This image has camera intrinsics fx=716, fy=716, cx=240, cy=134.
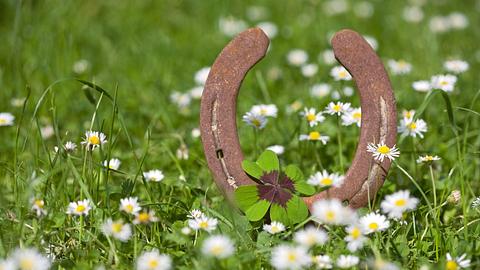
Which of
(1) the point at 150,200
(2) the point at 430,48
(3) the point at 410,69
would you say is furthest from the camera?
(2) the point at 430,48

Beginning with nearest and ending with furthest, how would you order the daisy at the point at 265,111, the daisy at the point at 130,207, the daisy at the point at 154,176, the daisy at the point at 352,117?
the daisy at the point at 130,207, the daisy at the point at 154,176, the daisy at the point at 352,117, the daisy at the point at 265,111

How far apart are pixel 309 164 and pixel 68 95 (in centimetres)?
119

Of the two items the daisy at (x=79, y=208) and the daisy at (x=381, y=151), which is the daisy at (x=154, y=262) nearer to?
the daisy at (x=79, y=208)

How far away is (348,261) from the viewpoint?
63.6 inches

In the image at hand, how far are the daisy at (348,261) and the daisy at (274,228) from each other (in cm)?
20

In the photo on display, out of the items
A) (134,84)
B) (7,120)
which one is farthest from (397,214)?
(134,84)

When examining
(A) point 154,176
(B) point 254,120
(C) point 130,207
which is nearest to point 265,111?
(B) point 254,120

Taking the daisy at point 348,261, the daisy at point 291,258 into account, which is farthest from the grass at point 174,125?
the daisy at point 291,258

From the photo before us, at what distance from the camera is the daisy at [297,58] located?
3.30 meters

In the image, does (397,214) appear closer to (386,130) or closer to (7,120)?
(386,130)

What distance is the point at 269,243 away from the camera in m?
1.79

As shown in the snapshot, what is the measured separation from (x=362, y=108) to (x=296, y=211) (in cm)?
33

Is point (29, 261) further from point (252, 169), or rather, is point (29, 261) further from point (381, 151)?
point (381, 151)

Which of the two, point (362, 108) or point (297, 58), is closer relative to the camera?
point (362, 108)
